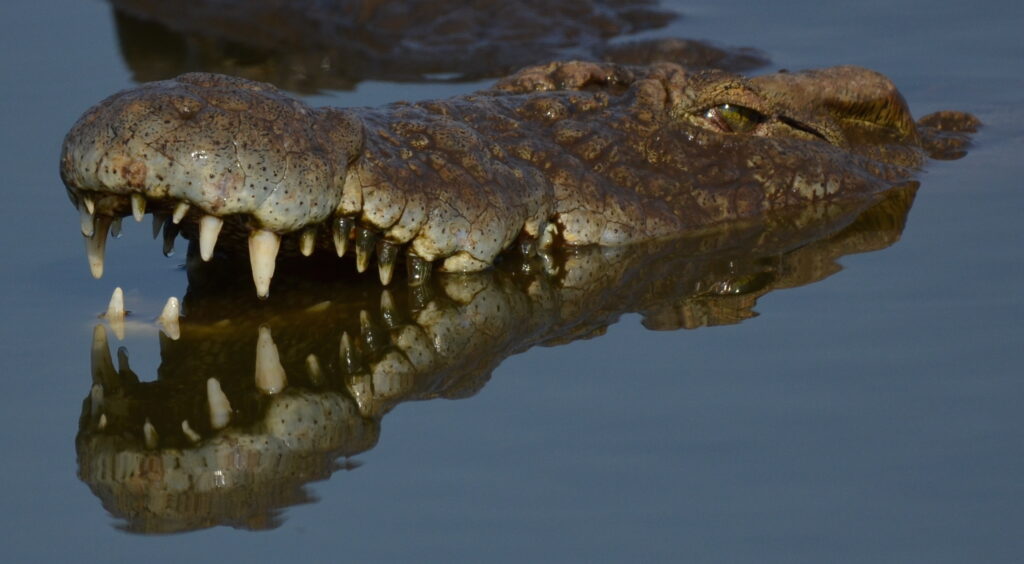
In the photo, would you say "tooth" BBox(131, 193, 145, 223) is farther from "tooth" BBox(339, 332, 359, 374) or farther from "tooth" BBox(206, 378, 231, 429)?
"tooth" BBox(339, 332, 359, 374)

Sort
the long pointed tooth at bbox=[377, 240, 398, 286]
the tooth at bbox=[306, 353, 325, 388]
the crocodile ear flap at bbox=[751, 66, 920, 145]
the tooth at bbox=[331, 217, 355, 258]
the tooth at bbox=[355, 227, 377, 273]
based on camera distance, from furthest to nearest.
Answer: the crocodile ear flap at bbox=[751, 66, 920, 145], the long pointed tooth at bbox=[377, 240, 398, 286], the tooth at bbox=[355, 227, 377, 273], the tooth at bbox=[331, 217, 355, 258], the tooth at bbox=[306, 353, 325, 388]

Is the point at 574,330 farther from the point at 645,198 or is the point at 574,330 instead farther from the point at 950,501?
the point at 950,501

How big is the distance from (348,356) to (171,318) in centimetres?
69

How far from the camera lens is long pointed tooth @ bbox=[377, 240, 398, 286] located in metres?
5.80

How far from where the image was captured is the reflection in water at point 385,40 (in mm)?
10812

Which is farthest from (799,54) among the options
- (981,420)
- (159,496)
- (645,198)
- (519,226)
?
(159,496)

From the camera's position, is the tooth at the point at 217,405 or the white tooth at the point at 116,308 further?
the white tooth at the point at 116,308

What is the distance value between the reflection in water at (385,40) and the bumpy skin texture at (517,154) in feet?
10.2

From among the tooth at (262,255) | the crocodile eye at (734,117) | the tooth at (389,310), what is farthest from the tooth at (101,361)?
the crocodile eye at (734,117)

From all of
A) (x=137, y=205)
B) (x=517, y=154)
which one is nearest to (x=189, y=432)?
(x=137, y=205)

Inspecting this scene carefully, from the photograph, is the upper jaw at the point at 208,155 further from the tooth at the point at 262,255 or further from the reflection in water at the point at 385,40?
the reflection in water at the point at 385,40

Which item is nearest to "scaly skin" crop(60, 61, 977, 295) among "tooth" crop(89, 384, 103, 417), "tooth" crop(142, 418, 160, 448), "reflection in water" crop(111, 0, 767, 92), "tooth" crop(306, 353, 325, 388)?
"tooth" crop(306, 353, 325, 388)

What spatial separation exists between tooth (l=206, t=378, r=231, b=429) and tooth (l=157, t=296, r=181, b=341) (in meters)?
0.55

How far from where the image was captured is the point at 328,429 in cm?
479
